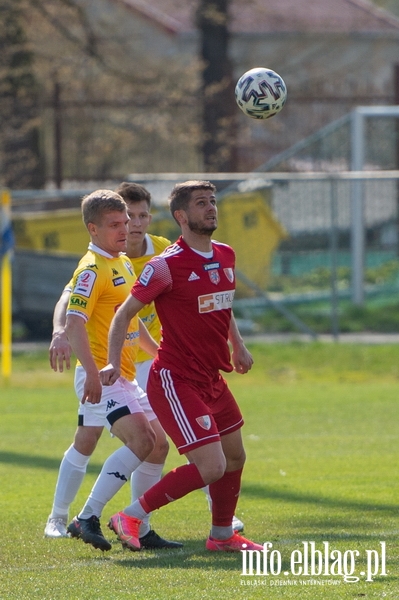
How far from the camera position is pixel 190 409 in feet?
19.0

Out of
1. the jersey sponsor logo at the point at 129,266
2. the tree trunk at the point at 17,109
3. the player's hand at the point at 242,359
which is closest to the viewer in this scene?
the player's hand at the point at 242,359

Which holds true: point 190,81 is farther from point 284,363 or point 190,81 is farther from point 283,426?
point 283,426

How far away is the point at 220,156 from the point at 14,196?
6.09 meters

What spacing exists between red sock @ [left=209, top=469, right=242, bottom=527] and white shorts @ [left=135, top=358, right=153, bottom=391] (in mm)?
1167

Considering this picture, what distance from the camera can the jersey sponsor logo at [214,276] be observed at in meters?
5.89

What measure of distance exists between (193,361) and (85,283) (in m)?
0.76

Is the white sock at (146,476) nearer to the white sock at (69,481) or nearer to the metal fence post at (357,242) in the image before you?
the white sock at (69,481)

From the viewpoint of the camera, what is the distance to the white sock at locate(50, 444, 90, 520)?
648 cm

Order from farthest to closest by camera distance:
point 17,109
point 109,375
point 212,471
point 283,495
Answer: point 17,109
point 283,495
point 212,471
point 109,375

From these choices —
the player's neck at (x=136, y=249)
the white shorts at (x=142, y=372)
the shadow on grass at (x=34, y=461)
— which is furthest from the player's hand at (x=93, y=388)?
the shadow on grass at (x=34, y=461)

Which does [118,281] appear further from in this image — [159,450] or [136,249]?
[159,450]

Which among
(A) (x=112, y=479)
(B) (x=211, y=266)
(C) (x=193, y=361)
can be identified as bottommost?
(A) (x=112, y=479)

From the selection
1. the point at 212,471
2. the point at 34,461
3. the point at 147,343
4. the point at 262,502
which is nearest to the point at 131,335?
the point at 147,343

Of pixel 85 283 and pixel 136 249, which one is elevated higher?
pixel 136 249
